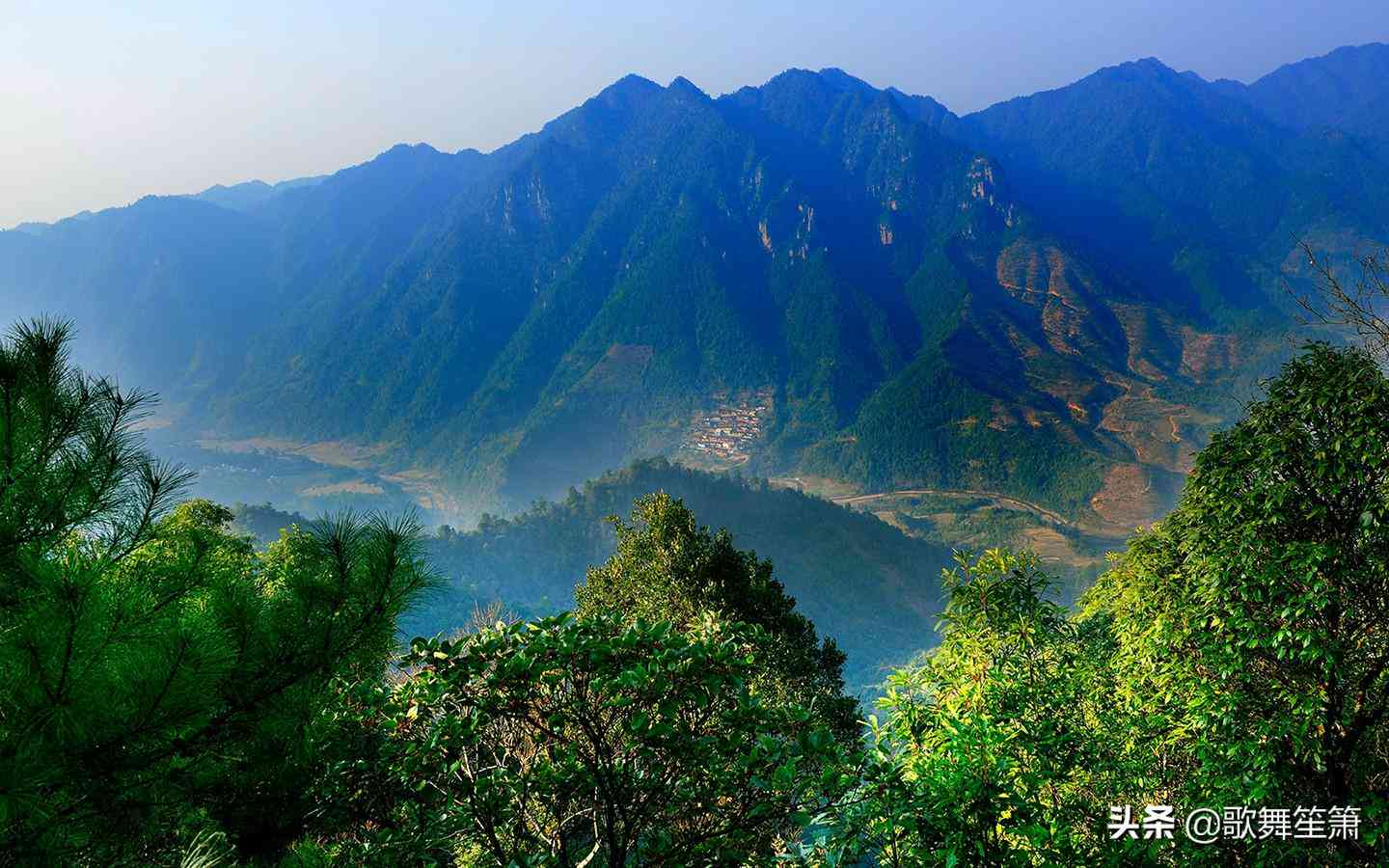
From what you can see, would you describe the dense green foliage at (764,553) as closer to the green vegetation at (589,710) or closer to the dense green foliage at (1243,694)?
the dense green foliage at (1243,694)

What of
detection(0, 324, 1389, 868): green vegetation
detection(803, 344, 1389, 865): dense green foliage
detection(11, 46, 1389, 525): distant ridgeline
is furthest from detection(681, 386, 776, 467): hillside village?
detection(0, 324, 1389, 868): green vegetation

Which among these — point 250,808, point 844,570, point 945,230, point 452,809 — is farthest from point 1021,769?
point 945,230

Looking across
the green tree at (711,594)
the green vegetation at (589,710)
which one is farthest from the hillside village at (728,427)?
the green vegetation at (589,710)

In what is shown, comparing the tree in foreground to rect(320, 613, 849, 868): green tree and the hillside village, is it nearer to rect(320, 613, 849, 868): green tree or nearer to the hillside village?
rect(320, 613, 849, 868): green tree

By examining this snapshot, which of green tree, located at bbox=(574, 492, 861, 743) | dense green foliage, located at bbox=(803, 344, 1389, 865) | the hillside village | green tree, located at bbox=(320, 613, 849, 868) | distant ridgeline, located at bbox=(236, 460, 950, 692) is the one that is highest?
the hillside village

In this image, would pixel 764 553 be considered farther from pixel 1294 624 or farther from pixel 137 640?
pixel 137 640
